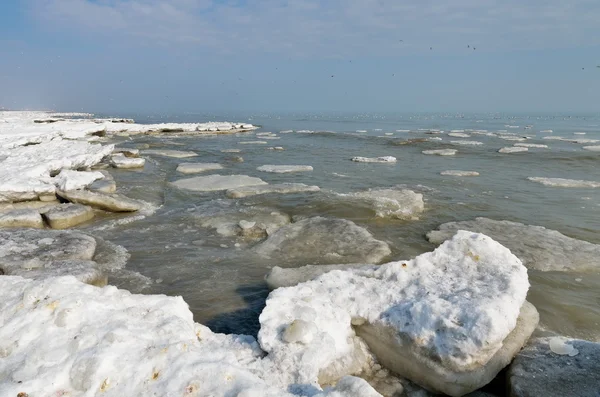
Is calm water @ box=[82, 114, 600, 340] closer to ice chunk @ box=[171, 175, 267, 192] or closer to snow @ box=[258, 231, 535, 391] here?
ice chunk @ box=[171, 175, 267, 192]

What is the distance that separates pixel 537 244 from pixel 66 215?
304 inches

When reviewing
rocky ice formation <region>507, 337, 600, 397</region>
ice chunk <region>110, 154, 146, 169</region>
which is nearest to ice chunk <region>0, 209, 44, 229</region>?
ice chunk <region>110, 154, 146, 169</region>

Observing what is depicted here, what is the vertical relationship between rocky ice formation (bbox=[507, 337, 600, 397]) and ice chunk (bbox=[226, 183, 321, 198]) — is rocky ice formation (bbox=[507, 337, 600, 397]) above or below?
below

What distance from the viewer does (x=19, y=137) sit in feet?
53.4

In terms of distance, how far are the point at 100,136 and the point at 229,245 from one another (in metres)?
23.1

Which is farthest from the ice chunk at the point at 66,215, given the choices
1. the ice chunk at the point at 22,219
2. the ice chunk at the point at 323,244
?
the ice chunk at the point at 323,244

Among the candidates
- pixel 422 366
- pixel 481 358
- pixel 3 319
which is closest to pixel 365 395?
pixel 422 366

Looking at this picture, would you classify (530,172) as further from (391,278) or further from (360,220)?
(391,278)

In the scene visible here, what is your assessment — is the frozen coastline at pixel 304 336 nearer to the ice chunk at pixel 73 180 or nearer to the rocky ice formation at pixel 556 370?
the rocky ice formation at pixel 556 370

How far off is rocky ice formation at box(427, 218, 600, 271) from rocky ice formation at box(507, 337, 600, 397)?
238 cm

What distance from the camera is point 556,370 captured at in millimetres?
2814

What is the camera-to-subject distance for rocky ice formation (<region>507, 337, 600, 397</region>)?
2637 mm

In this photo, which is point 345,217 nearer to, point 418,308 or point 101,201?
point 418,308

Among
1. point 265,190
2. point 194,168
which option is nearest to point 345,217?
point 265,190
